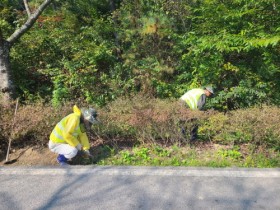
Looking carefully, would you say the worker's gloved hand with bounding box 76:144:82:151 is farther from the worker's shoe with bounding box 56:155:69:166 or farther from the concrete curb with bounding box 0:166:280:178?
the concrete curb with bounding box 0:166:280:178

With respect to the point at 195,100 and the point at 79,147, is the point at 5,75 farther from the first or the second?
the point at 195,100

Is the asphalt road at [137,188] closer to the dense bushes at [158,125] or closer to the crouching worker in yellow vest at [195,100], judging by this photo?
the dense bushes at [158,125]

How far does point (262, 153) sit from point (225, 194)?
1.61 meters

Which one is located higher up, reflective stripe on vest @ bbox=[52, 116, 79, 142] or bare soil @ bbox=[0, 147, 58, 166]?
reflective stripe on vest @ bbox=[52, 116, 79, 142]

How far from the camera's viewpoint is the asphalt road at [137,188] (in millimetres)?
3627

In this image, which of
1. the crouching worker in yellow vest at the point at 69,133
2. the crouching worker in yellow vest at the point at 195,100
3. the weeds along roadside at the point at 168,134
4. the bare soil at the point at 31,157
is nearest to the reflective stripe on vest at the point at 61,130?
the crouching worker in yellow vest at the point at 69,133

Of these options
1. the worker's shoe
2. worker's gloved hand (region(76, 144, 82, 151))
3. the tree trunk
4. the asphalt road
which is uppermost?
the tree trunk

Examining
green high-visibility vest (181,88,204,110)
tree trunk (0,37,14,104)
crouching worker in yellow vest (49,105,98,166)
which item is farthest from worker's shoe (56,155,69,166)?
green high-visibility vest (181,88,204,110)

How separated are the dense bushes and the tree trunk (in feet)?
3.28

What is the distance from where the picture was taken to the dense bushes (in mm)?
4930

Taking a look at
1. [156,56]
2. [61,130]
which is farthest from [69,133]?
[156,56]

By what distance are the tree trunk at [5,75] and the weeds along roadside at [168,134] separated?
39.4 inches

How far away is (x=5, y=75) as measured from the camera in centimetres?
608

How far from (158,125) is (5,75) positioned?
3603mm
